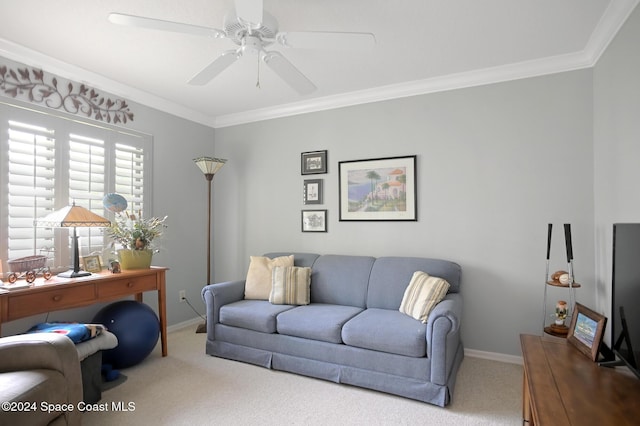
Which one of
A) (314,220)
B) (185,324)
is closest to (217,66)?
(314,220)

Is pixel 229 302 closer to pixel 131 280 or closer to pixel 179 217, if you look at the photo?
pixel 131 280

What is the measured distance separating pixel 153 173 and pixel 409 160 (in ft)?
9.00

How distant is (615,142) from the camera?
2.39 m

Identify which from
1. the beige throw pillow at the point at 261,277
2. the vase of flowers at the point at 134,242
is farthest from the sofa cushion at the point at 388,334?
the vase of flowers at the point at 134,242

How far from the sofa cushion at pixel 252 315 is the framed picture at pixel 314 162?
1.55 meters

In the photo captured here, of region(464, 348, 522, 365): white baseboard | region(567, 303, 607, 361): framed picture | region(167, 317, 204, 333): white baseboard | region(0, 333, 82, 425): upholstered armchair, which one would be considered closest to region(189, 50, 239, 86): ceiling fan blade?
region(0, 333, 82, 425): upholstered armchair

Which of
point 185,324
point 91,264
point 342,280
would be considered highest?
point 91,264

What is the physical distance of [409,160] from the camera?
348cm

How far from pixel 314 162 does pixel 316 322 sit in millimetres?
1860

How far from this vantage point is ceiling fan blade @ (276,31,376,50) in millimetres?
1835

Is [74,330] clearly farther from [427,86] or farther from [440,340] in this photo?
[427,86]

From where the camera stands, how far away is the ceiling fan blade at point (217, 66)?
212 cm

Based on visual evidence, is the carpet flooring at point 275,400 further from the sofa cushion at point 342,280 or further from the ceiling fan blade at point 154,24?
the ceiling fan blade at point 154,24

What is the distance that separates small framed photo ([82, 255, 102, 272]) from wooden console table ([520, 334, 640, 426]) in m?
3.25
